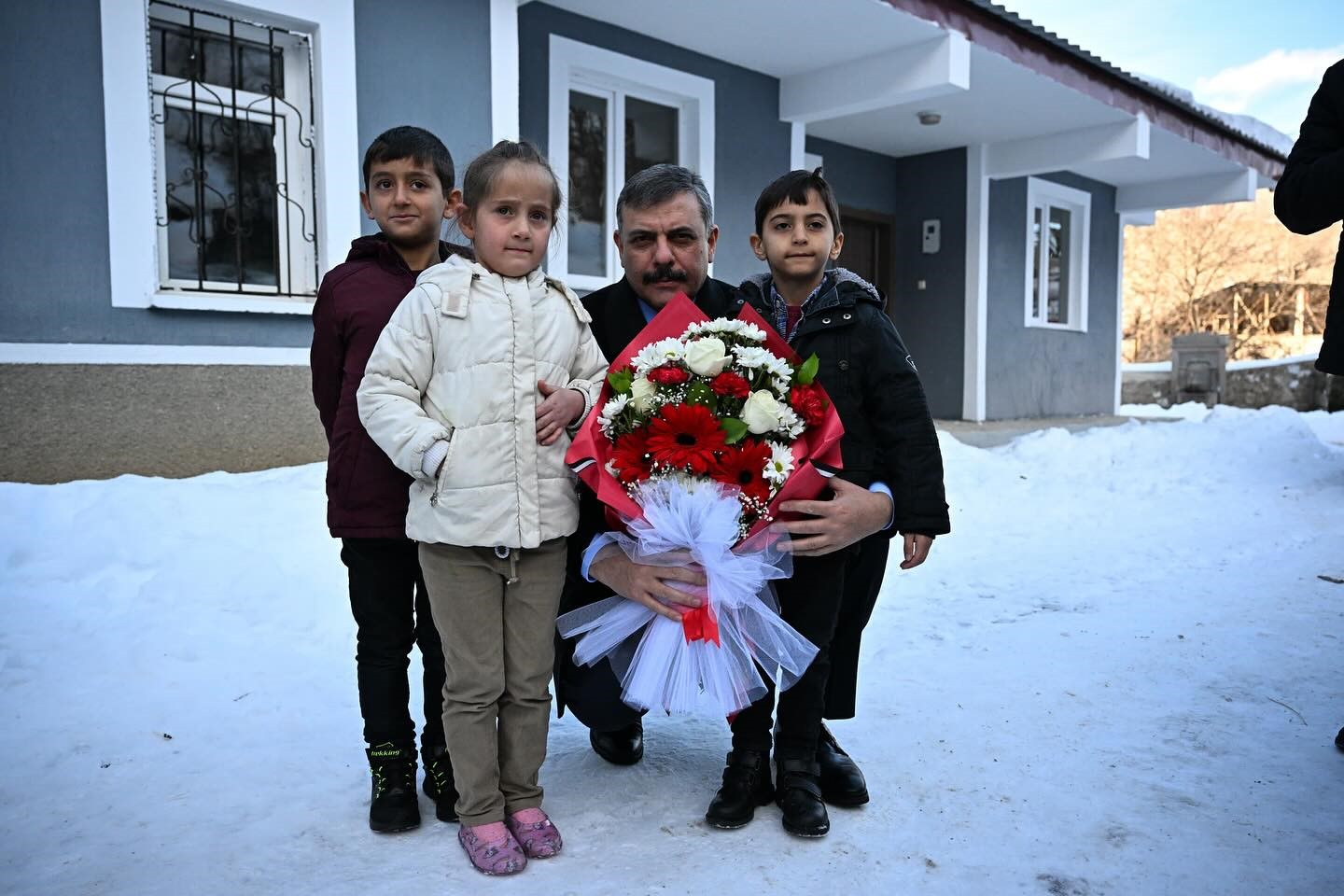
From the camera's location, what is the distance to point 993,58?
7605 millimetres

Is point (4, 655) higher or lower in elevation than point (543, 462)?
lower

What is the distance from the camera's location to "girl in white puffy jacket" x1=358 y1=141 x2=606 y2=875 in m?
1.94

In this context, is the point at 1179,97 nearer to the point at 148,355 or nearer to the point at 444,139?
the point at 444,139

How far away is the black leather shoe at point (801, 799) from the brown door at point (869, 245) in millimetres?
8955

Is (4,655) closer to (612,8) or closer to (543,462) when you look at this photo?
(543,462)

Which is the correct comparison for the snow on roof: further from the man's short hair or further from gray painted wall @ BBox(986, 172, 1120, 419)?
the man's short hair

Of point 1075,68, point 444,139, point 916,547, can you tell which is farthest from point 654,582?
Result: point 1075,68

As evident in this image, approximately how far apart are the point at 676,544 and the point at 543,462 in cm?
34

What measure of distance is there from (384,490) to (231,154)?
4.06 metres

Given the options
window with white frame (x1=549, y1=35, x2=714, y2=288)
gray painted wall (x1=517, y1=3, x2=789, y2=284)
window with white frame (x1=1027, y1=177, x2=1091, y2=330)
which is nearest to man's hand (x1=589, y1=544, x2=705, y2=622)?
window with white frame (x1=549, y1=35, x2=714, y2=288)

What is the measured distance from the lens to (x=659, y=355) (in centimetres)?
202

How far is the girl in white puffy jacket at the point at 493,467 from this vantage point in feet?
6.37

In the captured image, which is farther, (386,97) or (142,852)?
(386,97)

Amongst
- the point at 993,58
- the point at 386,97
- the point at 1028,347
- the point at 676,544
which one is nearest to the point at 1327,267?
the point at 1028,347
